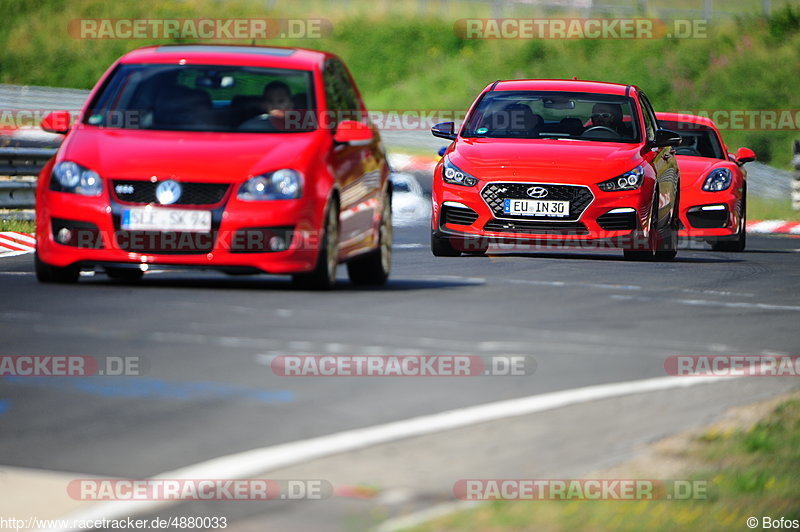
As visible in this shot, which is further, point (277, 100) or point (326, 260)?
point (277, 100)

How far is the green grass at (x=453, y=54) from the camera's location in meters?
50.9

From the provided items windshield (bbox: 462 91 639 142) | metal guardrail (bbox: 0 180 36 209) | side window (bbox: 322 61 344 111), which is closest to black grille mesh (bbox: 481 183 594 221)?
windshield (bbox: 462 91 639 142)

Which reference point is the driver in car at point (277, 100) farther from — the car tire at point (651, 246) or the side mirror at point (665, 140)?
→ the side mirror at point (665, 140)

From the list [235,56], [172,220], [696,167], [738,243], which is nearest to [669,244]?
[696,167]

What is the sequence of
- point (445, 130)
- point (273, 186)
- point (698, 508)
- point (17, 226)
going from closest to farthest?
point (698, 508) < point (273, 186) < point (445, 130) < point (17, 226)

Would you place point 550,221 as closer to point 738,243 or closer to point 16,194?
point 738,243

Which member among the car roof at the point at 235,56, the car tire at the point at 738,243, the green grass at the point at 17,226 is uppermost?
the car roof at the point at 235,56

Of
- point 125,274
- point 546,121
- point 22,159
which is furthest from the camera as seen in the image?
point 22,159

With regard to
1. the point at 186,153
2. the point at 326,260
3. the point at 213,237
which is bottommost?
the point at 326,260

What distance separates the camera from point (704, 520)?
5.81 m

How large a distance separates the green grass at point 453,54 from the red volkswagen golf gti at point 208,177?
113 feet

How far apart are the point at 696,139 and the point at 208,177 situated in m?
12.0

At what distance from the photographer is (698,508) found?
596 centimetres

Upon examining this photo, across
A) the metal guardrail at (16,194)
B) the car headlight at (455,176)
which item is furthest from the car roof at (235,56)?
the metal guardrail at (16,194)
